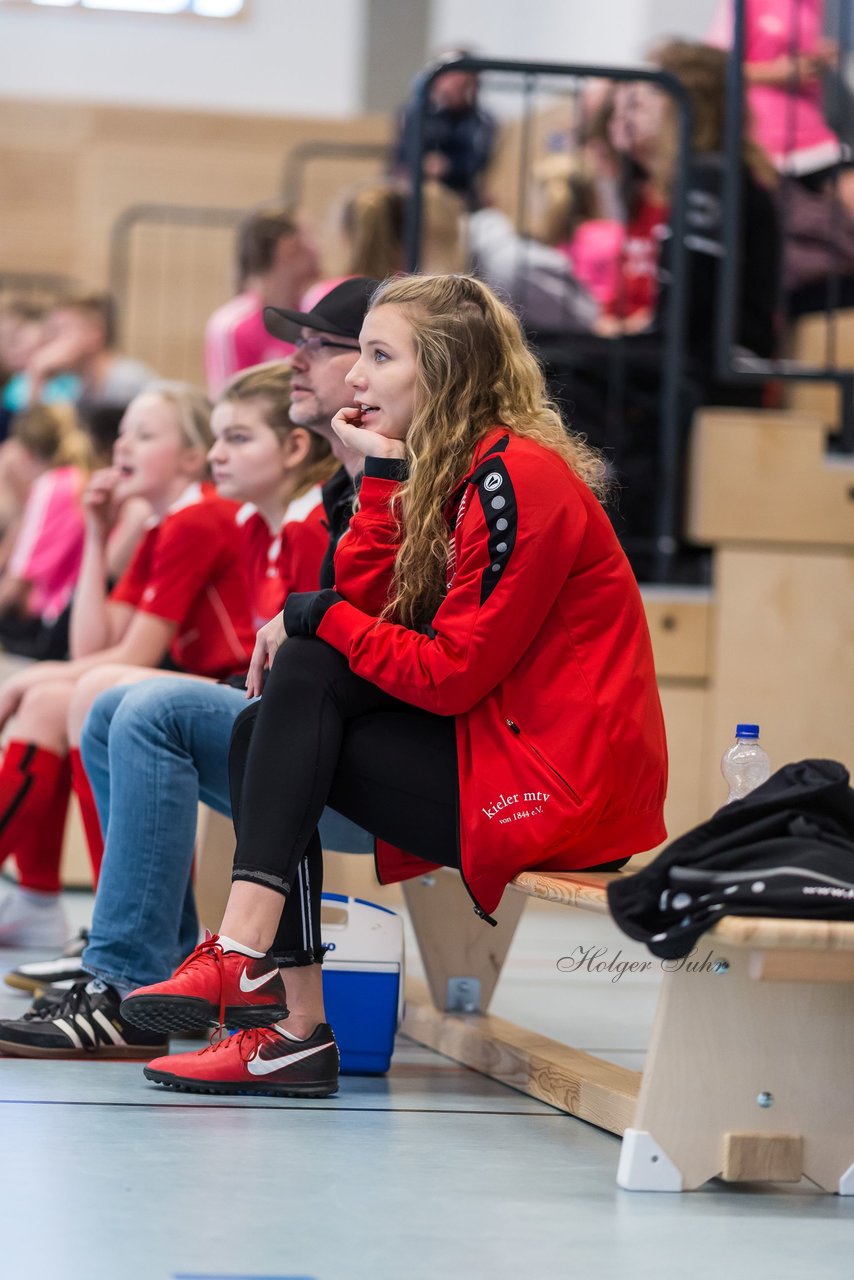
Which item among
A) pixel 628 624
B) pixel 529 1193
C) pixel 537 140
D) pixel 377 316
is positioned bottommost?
pixel 529 1193

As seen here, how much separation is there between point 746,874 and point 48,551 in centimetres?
373

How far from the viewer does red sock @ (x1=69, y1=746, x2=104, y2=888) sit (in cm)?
298

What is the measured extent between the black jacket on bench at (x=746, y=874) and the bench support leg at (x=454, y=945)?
0.95m

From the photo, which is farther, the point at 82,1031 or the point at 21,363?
the point at 21,363

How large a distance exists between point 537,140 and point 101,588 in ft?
16.7

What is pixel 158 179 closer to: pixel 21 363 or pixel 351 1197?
pixel 21 363

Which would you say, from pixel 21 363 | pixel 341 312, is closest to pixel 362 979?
pixel 341 312

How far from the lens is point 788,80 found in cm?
521

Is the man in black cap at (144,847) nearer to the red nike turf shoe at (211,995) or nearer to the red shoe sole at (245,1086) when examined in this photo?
the red shoe sole at (245,1086)

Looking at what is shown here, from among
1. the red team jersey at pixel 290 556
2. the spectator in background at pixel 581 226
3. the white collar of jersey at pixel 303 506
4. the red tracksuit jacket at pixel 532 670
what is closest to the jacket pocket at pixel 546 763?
the red tracksuit jacket at pixel 532 670

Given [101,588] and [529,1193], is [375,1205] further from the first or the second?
[101,588]

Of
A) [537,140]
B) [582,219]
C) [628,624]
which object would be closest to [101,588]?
[628,624]

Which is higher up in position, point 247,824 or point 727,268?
point 727,268

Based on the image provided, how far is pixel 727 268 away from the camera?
4.34m
